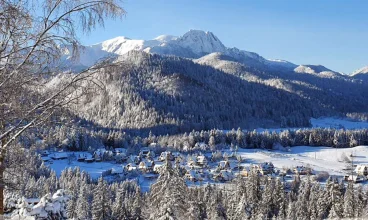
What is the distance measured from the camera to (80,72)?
480 centimetres

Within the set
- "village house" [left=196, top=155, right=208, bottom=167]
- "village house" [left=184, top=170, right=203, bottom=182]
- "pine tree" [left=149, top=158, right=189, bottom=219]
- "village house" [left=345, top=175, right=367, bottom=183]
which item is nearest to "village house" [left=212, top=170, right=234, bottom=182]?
"village house" [left=184, top=170, right=203, bottom=182]

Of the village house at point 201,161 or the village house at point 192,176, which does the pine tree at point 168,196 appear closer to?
the village house at point 192,176

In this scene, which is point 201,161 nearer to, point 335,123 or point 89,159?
point 89,159

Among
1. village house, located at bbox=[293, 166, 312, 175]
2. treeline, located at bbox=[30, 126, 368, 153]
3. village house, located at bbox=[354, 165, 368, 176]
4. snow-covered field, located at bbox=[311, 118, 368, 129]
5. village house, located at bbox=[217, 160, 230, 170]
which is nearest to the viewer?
village house, located at bbox=[293, 166, 312, 175]

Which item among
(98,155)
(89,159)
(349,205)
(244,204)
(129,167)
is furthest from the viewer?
(98,155)

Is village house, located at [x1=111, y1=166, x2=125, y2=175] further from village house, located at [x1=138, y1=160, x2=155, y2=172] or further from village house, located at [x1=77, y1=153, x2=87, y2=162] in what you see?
village house, located at [x1=77, y1=153, x2=87, y2=162]

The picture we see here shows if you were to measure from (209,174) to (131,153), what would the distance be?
96.9 feet

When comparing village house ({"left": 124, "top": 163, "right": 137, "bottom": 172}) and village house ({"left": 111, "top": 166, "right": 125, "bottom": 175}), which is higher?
village house ({"left": 124, "top": 163, "right": 137, "bottom": 172})

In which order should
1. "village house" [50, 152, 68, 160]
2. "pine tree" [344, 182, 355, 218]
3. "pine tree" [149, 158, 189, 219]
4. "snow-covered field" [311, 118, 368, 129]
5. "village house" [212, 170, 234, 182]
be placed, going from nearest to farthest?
"pine tree" [149, 158, 189, 219] < "pine tree" [344, 182, 355, 218] < "village house" [212, 170, 234, 182] < "village house" [50, 152, 68, 160] < "snow-covered field" [311, 118, 368, 129]

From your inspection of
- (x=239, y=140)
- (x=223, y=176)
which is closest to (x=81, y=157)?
(x=223, y=176)

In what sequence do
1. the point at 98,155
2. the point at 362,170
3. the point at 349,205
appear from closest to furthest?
the point at 349,205, the point at 362,170, the point at 98,155

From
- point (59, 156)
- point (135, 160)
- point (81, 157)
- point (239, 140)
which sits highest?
point (239, 140)

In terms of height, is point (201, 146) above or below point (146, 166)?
above

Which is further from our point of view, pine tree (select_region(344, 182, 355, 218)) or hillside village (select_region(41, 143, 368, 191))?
hillside village (select_region(41, 143, 368, 191))
